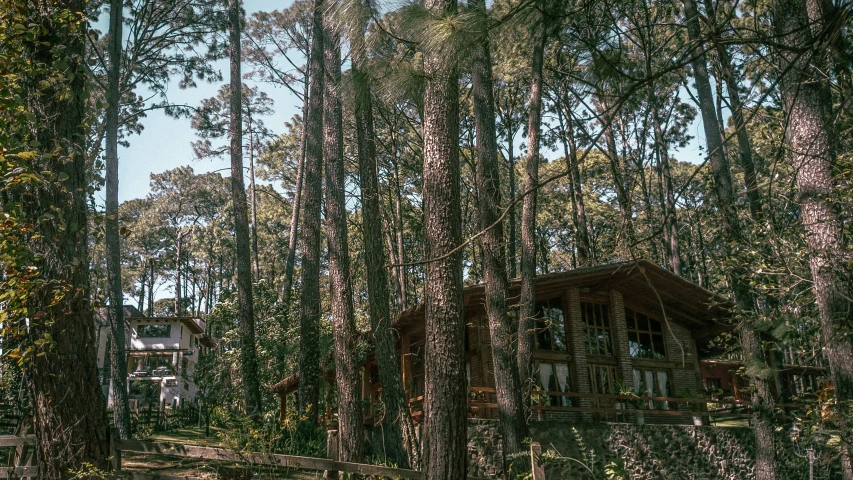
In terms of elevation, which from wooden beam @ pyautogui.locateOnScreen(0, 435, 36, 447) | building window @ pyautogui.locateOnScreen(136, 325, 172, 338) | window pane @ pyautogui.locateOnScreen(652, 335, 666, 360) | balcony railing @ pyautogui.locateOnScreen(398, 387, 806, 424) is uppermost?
building window @ pyautogui.locateOnScreen(136, 325, 172, 338)

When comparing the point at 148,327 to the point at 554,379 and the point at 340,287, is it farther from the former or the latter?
the point at 340,287

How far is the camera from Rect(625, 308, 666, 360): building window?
1792 cm

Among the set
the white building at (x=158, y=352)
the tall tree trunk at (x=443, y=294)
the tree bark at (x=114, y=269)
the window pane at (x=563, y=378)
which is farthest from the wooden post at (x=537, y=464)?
the white building at (x=158, y=352)

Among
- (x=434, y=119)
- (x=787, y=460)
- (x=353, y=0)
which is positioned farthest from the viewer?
(x=787, y=460)

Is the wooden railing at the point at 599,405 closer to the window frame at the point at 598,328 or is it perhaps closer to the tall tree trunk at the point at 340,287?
the window frame at the point at 598,328

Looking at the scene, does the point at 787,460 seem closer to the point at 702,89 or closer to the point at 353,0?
the point at 702,89

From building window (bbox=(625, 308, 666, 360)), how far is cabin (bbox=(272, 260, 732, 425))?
30mm

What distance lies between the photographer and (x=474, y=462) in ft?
42.3

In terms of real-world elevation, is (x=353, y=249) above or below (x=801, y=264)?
above

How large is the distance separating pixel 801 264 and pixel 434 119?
5.44 meters

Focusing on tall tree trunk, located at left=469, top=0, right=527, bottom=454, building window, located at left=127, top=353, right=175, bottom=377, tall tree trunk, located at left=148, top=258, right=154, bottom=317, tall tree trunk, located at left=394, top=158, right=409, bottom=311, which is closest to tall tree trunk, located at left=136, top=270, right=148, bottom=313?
tall tree trunk, located at left=148, top=258, right=154, bottom=317

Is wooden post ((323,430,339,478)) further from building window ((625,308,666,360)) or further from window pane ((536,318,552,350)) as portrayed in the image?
building window ((625,308,666,360))

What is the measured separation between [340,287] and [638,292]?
31.2ft

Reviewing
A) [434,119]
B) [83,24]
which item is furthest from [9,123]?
[434,119]
